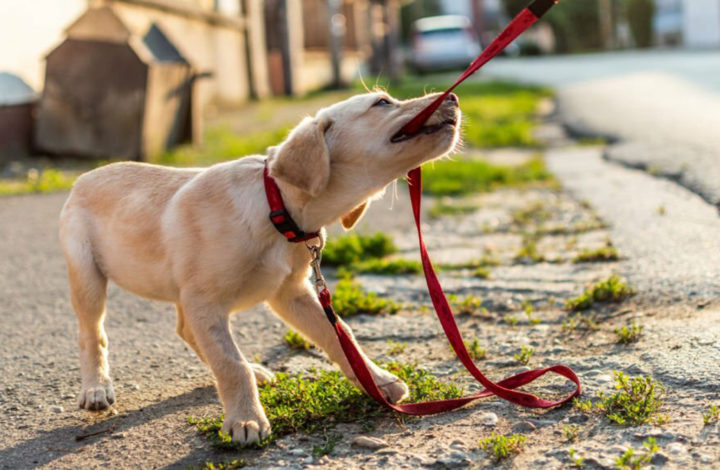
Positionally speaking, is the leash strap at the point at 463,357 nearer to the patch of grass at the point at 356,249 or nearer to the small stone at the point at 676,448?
the small stone at the point at 676,448

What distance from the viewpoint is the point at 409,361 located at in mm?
3391

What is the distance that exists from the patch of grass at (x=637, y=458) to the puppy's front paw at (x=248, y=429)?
1064 mm

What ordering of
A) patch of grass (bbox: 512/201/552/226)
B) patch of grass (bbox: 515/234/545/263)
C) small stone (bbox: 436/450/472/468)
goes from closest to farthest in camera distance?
small stone (bbox: 436/450/472/468) < patch of grass (bbox: 515/234/545/263) < patch of grass (bbox: 512/201/552/226)

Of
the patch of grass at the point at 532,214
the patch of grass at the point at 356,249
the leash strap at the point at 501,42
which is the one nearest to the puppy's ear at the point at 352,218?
the leash strap at the point at 501,42

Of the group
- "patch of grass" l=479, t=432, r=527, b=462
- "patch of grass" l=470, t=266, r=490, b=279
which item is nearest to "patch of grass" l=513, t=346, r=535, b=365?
"patch of grass" l=479, t=432, r=527, b=462

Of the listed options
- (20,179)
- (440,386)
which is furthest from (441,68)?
(440,386)

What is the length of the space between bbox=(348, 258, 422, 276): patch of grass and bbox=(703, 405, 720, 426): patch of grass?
2341 millimetres

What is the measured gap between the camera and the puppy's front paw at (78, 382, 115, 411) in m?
3.02

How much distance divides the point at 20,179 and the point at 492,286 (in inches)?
217

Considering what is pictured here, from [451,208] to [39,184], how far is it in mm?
3787

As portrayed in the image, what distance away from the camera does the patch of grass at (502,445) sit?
2.39 metres

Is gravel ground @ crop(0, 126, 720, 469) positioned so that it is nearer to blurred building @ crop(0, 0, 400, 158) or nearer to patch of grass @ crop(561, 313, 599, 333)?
patch of grass @ crop(561, 313, 599, 333)

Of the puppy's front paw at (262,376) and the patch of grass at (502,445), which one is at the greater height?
the patch of grass at (502,445)

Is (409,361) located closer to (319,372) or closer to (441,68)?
(319,372)
